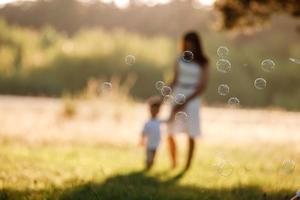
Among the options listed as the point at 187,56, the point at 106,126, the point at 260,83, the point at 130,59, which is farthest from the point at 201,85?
the point at 130,59

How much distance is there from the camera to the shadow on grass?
762 centimetres

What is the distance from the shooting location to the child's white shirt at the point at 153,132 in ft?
32.3

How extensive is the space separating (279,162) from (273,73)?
975 inches

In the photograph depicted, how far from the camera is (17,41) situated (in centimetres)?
3638

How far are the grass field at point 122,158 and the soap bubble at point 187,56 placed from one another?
1.52 m

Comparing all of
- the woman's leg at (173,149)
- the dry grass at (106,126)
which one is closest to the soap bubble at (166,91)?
the woman's leg at (173,149)

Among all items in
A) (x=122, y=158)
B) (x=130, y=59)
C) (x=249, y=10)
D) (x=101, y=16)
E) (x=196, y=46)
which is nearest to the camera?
(x=196, y=46)

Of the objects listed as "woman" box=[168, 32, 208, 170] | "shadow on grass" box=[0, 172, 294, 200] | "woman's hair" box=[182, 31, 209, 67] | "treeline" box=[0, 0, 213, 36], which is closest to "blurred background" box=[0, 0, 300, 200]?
"shadow on grass" box=[0, 172, 294, 200]

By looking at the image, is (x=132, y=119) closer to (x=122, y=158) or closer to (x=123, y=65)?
(x=122, y=158)

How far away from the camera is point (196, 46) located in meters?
9.73

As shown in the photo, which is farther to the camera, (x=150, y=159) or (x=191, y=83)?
(x=150, y=159)

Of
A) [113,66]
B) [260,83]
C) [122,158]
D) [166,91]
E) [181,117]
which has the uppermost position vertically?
[260,83]

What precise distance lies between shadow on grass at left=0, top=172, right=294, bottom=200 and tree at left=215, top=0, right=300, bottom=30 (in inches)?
140

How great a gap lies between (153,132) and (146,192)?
205 centimetres
